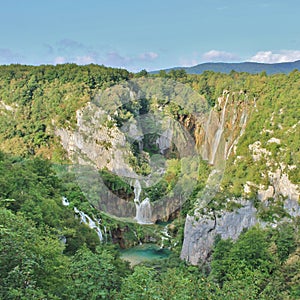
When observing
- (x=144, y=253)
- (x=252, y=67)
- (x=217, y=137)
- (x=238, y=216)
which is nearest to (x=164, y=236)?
(x=144, y=253)

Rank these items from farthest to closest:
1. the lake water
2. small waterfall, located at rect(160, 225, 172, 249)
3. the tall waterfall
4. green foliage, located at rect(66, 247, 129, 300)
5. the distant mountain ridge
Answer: the distant mountain ridge
the tall waterfall
small waterfall, located at rect(160, 225, 172, 249)
the lake water
green foliage, located at rect(66, 247, 129, 300)

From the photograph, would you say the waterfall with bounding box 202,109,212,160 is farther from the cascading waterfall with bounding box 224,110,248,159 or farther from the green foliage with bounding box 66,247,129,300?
the green foliage with bounding box 66,247,129,300

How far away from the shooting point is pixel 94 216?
2166 cm

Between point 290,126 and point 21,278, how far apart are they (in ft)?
64.5

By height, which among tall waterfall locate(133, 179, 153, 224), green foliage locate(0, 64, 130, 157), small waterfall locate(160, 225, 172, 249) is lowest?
small waterfall locate(160, 225, 172, 249)

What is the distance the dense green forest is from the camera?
17.4 feet

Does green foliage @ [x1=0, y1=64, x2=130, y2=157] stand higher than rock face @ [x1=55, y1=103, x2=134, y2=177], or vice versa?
green foliage @ [x1=0, y1=64, x2=130, y2=157]

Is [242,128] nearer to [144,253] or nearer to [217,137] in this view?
[217,137]

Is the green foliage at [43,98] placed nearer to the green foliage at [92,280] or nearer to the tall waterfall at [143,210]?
the tall waterfall at [143,210]

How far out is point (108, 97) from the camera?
33.3 meters

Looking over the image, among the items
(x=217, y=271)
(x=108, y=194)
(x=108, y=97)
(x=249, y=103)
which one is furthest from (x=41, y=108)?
(x=217, y=271)

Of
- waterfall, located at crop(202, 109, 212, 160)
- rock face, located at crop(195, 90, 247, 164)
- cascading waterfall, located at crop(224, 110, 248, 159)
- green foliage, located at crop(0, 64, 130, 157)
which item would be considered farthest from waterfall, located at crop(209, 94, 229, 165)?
green foliage, located at crop(0, 64, 130, 157)

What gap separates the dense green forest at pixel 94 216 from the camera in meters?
5.30

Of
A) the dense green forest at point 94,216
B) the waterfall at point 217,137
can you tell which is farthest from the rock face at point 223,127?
the dense green forest at point 94,216
